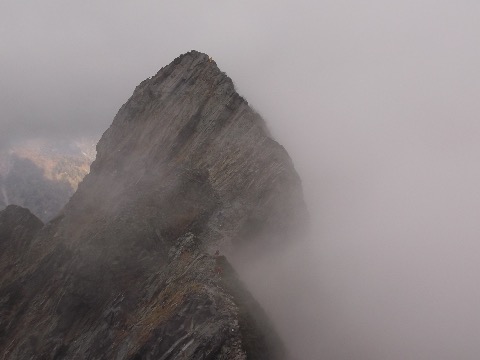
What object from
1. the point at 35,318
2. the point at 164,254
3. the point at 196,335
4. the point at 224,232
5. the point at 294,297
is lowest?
the point at 35,318

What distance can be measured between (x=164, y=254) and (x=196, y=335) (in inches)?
493

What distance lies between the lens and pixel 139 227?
4088 centimetres

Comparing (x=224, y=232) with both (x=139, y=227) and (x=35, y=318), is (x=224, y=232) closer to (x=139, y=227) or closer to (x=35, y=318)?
(x=139, y=227)

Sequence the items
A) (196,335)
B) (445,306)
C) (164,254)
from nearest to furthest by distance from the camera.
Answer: (196,335)
(164,254)
(445,306)

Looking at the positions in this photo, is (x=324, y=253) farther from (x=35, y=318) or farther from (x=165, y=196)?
(x=35, y=318)

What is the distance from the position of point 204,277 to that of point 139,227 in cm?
1198

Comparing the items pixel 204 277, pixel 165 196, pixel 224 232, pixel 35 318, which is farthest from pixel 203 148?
pixel 35 318

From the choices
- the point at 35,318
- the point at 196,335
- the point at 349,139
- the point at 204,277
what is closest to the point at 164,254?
the point at 204,277

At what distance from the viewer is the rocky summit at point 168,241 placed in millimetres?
29359

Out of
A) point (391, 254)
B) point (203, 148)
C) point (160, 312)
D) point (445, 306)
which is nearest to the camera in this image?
point (160, 312)

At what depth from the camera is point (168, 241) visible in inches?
1565

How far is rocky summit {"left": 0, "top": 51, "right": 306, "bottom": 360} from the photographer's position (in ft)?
96.3

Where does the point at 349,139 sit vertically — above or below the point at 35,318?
above

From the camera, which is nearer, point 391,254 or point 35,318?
point 35,318
